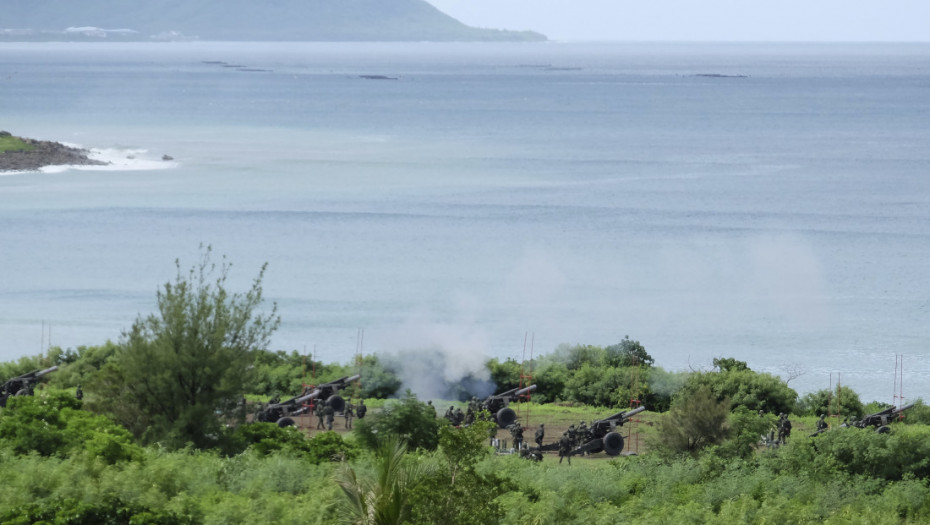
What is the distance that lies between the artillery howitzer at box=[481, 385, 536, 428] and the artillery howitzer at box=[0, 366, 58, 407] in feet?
46.0

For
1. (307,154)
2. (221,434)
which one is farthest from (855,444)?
(307,154)

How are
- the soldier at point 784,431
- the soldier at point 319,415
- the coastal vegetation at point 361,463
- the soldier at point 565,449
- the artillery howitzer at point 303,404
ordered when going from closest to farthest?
the coastal vegetation at point 361,463
the soldier at point 565,449
the soldier at point 784,431
the soldier at point 319,415
the artillery howitzer at point 303,404

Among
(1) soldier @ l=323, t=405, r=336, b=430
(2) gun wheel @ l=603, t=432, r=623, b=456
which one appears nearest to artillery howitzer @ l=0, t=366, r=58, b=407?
(1) soldier @ l=323, t=405, r=336, b=430

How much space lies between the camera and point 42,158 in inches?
4469

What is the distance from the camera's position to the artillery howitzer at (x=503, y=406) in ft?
120

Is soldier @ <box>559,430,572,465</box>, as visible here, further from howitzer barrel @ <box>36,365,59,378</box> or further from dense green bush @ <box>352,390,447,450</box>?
howitzer barrel @ <box>36,365,59,378</box>

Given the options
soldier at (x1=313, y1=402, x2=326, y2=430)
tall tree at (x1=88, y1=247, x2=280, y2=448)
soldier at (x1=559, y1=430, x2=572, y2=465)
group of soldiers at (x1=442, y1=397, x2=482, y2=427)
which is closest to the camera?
tall tree at (x1=88, y1=247, x2=280, y2=448)

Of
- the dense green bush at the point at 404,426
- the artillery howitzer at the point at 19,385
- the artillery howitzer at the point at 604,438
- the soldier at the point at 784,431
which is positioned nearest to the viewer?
the dense green bush at the point at 404,426

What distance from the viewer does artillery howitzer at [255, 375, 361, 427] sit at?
35844mm

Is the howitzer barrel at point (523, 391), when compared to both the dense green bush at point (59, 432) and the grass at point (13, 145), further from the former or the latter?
the grass at point (13, 145)

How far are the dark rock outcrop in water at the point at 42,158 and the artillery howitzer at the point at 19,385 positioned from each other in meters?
73.9

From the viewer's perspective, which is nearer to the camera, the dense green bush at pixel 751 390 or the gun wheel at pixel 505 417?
the gun wheel at pixel 505 417

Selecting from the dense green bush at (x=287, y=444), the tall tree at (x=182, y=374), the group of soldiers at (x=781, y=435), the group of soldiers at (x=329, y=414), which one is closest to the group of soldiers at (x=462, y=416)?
the group of soldiers at (x=329, y=414)

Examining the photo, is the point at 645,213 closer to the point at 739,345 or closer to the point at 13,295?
the point at 739,345
